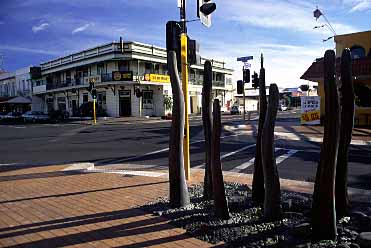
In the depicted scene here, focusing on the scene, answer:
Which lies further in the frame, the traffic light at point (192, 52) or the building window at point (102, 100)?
the building window at point (102, 100)

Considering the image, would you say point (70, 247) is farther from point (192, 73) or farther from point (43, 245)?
point (192, 73)

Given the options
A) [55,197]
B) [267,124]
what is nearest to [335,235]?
[267,124]

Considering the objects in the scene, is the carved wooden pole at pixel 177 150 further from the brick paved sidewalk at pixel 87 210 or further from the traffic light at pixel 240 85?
the traffic light at pixel 240 85

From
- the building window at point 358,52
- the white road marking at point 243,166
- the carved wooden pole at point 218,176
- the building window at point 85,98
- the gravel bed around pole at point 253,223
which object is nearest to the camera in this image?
the gravel bed around pole at point 253,223

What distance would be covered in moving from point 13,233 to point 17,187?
120 inches

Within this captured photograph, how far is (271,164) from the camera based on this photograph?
5016mm

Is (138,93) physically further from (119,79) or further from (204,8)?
(204,8)

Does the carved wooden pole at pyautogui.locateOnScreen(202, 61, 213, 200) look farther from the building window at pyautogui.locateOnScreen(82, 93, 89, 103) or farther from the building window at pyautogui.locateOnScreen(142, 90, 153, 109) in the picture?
the building window at pyautogui.locateOnScreen(82, 93, 89, 103)

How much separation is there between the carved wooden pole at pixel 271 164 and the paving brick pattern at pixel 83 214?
3.75ft

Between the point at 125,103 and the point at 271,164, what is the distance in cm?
4204

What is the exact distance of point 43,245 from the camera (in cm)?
439

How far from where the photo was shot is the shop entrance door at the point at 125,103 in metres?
45.9

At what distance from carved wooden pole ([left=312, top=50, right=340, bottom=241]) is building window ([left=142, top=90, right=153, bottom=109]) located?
42.4 m

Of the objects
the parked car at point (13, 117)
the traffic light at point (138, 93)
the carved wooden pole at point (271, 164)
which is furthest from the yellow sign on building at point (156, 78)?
the carved wooden pole at point (271, 164)
